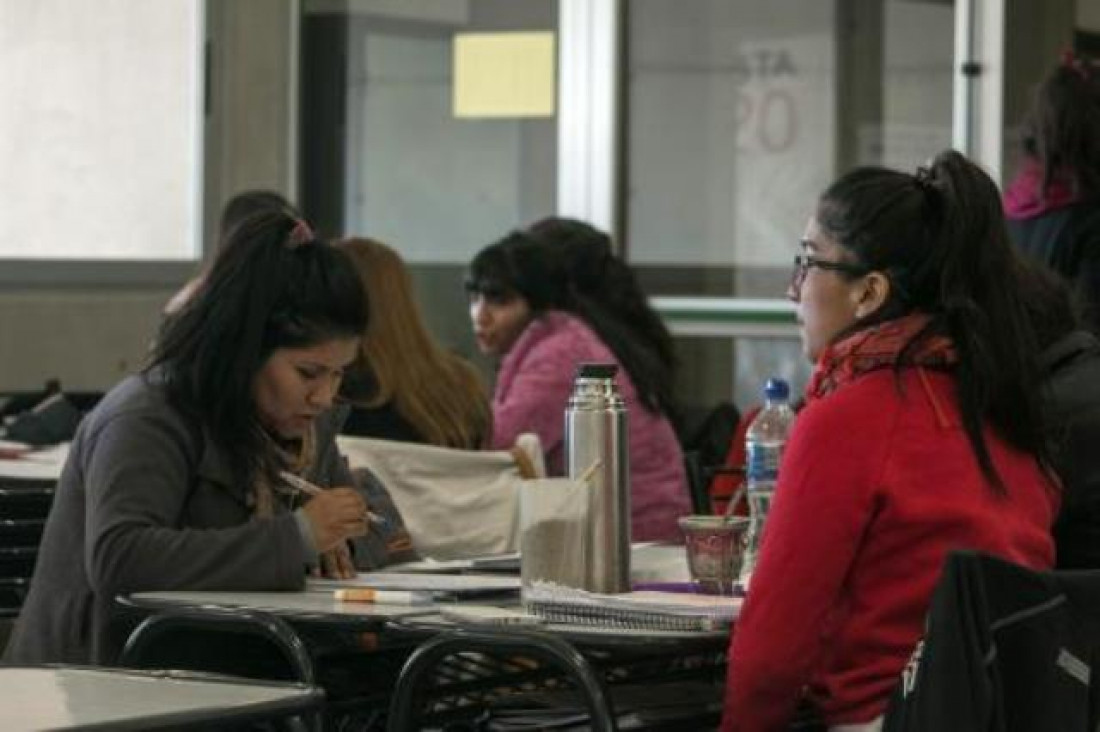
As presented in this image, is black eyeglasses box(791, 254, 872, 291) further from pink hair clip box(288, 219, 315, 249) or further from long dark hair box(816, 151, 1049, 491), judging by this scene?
pink hair clip box(288, 219, 315, 249)

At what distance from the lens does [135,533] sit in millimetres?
3111

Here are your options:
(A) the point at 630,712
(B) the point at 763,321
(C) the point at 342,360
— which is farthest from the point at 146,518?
(B) the point at 763,321

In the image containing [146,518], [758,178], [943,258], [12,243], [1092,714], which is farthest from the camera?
[758,178]

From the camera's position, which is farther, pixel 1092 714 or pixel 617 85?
pixel 617 85

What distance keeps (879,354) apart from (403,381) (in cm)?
197

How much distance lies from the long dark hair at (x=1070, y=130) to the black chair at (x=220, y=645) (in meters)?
2.56

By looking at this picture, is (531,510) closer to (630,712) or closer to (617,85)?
(630,712)

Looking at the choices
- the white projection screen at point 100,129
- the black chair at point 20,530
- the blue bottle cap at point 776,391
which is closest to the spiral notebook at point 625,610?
the blue bottle cap at point 776,391

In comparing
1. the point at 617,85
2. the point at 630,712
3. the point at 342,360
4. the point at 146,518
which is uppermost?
the point at 617,85

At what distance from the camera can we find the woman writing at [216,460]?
3.13m

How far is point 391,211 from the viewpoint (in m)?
7.76

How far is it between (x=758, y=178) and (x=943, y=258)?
440 centimetres

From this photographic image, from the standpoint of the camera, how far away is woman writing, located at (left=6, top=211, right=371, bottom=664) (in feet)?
10.3

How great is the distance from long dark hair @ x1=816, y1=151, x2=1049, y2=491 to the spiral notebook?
379mm
